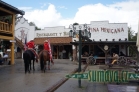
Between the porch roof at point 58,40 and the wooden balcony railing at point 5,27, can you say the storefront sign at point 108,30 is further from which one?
the wooden balcony railing at point 5,27

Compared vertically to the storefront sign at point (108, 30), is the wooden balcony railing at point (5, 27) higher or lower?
lower

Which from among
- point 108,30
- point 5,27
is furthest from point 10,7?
point 108,30

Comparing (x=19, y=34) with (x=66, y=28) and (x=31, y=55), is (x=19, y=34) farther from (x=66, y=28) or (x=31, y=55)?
(x=31, y=55)

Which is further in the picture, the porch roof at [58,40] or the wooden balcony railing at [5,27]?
the porch roof at [58,40]

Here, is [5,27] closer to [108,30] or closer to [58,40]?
[58,40]

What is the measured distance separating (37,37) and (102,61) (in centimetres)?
1293

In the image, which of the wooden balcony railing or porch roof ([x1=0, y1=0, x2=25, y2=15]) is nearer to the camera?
porch roof ([x1=0, y1=0, x2=25, y2=15])

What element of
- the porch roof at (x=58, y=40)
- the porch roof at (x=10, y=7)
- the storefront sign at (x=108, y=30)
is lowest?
the porch roof at (x=58, y=40)

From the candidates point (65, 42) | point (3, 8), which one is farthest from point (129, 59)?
point (3, 8)

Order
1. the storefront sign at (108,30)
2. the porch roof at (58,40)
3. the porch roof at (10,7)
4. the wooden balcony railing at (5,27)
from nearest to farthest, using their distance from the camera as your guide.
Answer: the porch roof at (10,7) < the wooden balcony railing at (5,27) < the storefront sign at (108,30) < the porch roof at (58,40)

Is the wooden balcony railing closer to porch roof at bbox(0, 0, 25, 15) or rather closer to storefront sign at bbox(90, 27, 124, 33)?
porch roof at bbox(0, 0, 25, 15)

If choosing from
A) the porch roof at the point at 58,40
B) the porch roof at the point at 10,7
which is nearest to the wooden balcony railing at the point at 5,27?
the porch roof at the point at 10,7

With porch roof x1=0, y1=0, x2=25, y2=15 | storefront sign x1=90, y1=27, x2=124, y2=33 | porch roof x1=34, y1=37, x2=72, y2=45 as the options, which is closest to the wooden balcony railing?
porch roof x1=0, y1=0, x2=25, y2=15

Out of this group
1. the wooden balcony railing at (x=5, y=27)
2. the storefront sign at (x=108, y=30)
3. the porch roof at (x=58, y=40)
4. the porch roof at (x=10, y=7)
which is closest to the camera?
the porch roof at (x=10, y=7)
